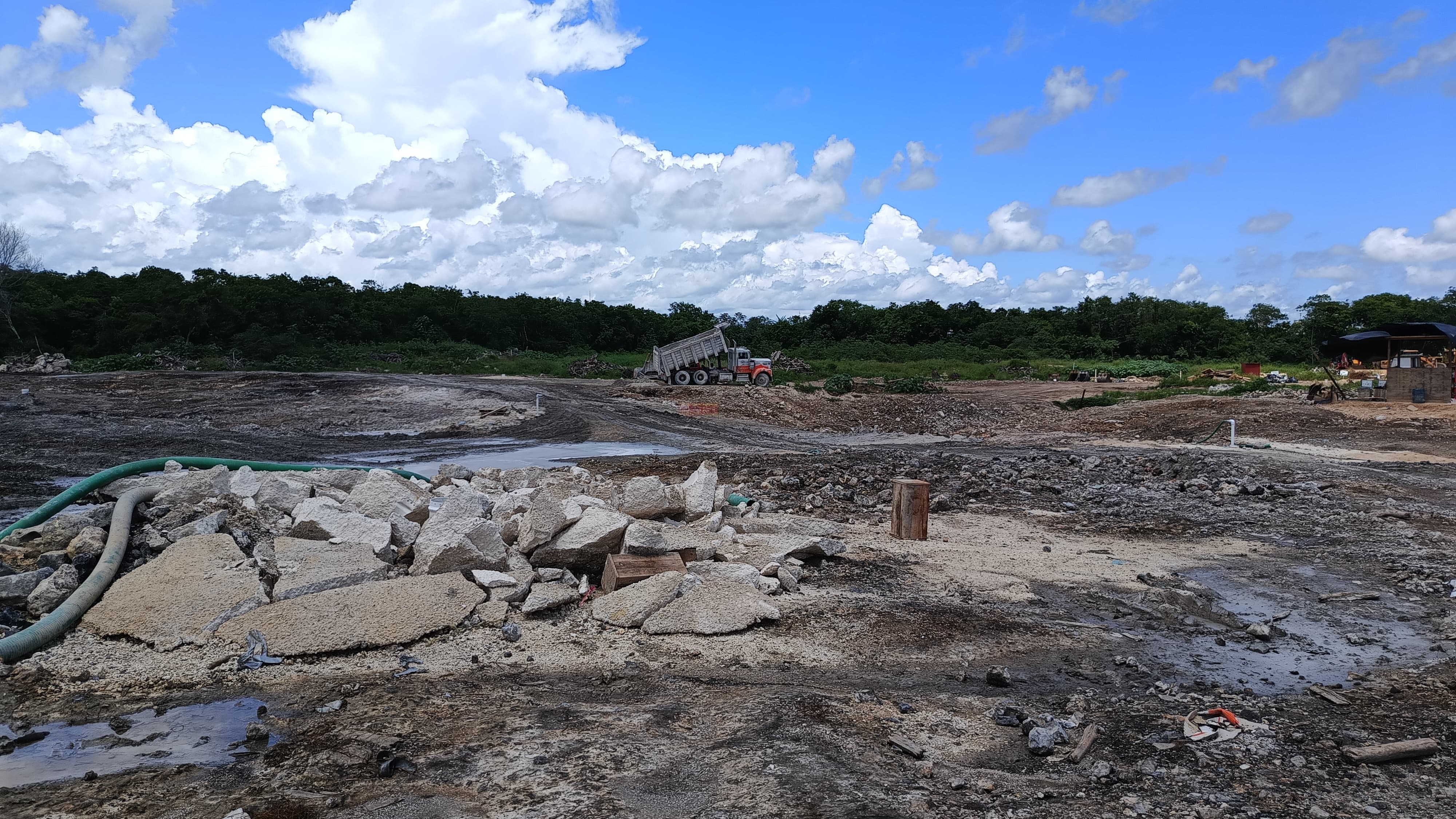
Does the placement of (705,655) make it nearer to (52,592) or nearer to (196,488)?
(52,592)

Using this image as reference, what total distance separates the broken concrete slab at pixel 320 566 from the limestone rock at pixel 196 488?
121 centimetres

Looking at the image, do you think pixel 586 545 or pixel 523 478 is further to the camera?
pixel 523 478

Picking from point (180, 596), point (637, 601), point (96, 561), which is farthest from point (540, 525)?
point (96, 561)

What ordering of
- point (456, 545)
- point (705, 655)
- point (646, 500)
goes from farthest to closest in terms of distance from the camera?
point (646, 500), point (456, 545), point (705, 655)

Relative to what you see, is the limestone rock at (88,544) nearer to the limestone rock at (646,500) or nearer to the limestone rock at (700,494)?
the limestone rock at (646,500)

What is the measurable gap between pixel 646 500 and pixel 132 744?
4001mm

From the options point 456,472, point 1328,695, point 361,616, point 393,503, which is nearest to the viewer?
point 1328,695

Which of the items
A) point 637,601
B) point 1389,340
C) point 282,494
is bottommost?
point 637,601

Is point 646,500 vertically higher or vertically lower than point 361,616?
higher

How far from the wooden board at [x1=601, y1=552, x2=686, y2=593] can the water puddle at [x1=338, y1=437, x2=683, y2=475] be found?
8.88 m

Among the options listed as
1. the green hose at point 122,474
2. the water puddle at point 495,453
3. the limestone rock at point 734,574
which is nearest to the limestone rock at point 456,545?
the limestone rock at point 734,574

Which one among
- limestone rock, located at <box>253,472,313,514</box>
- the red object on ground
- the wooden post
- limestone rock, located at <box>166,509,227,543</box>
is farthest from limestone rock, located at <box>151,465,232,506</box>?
the red object on ground

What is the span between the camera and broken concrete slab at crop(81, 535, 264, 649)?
17.7 feet

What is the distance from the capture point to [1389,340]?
29.3 metres
